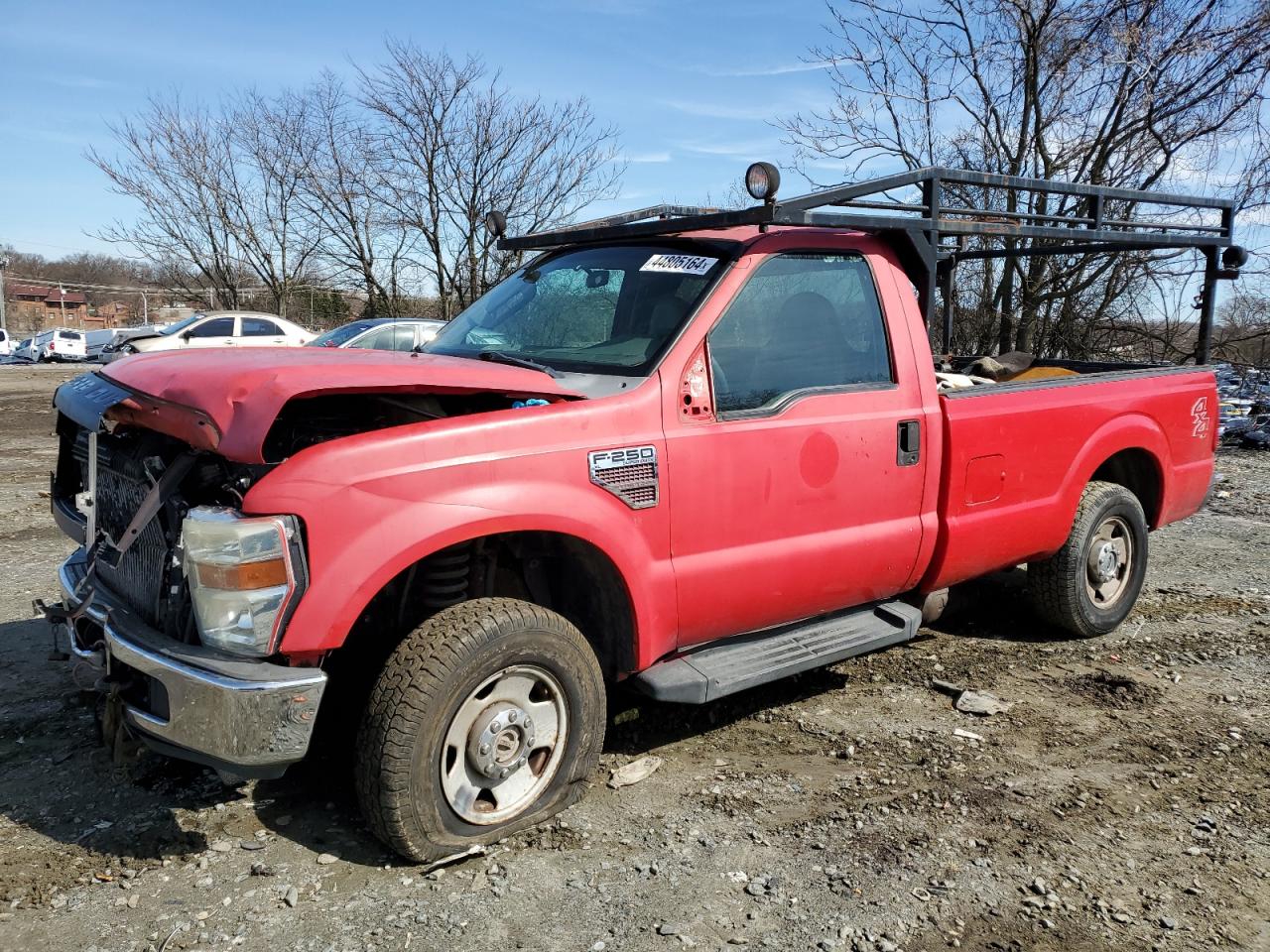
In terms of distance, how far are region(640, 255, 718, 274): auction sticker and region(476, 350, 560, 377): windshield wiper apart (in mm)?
613

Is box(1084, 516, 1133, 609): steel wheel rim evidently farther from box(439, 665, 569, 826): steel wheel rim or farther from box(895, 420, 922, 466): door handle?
box(439, 665, 569, 826): steel wheel rim

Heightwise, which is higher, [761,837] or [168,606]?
[168,606]

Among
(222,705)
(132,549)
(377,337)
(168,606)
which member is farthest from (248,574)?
(377,337)

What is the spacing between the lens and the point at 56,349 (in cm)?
3884

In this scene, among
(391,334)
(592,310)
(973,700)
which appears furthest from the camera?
(391,334)

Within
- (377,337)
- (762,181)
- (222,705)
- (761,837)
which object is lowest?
(761,837)

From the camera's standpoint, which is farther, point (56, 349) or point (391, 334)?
point (56, 349)

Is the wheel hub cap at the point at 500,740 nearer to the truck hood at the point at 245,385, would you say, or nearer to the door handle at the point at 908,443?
the truck hood at the point at 245,385

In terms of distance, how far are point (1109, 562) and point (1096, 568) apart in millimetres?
111

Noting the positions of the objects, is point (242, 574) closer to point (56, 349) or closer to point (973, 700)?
point (973, 700)

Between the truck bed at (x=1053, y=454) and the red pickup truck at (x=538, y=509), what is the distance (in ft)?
0.07

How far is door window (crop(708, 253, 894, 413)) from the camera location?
11.5 ft

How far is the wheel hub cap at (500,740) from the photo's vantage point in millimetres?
2908

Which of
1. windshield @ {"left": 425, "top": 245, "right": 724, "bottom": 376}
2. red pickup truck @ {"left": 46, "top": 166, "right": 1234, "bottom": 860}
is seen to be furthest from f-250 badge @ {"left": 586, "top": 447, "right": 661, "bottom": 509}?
windshield @ {"left": 425, "top": 245, "right": 724, "bottom": 376}
